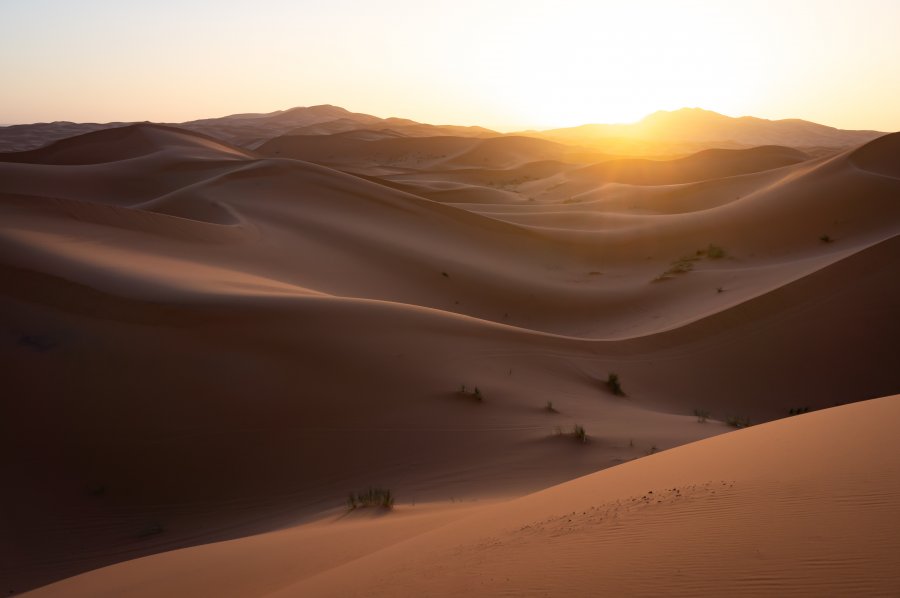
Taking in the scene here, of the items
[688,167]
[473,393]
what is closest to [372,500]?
[473,393]

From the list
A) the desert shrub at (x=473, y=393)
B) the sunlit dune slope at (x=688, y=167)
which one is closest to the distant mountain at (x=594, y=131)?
the sunlit dune slope at (x=688, y=167)

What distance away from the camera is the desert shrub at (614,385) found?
9.34m

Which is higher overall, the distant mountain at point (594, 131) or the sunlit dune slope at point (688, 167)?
the distant mountain at point (594, 131)

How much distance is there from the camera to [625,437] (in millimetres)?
6945

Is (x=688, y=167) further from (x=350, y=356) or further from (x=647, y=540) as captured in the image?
(x=647, y=540)

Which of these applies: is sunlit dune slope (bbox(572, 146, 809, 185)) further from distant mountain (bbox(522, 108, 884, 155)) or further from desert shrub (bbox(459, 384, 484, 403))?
distant mountain (bbox(522, 108, 884, 155))

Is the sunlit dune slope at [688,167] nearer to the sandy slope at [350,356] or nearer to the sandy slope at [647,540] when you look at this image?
the sandy slope at [350,356]

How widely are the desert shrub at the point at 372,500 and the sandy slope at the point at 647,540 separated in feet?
1.31

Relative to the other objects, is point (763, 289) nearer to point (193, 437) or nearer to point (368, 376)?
point (368, 376)

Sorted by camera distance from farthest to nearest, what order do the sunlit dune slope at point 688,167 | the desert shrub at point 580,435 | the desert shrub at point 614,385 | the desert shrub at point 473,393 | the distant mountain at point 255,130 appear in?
the distant mountain at point 255,130 < the sunlit dune slope at point 688,167 < the desert shrub at point 614,385 < the desert shrub at point 473,393 < the desert shrub at point 580,435

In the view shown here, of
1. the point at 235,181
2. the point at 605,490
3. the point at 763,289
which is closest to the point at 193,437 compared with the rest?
the point at 605,490

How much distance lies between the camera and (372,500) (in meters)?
5.74

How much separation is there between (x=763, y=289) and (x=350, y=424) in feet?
28.2

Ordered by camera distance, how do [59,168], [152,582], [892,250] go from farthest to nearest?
1. [59,168]
2. [892,250]
3. [152,582]
